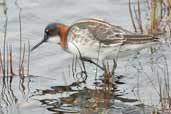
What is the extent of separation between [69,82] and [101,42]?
0.70 m

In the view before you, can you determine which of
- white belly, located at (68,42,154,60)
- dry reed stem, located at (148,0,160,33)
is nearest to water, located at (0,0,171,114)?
white belly, located at (68,42,154,60)

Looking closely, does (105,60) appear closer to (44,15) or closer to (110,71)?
(110,71)

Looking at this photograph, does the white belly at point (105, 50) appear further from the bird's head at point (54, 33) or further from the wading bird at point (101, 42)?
the bird's head at point (54, 33)

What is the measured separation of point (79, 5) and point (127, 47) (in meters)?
2.88

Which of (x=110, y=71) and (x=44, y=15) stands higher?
(x=44, y=15)

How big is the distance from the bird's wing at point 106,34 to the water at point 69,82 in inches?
17.6

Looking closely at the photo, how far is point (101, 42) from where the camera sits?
9633 mm

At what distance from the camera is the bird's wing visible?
9578mm

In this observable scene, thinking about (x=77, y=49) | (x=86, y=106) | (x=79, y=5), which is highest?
(x=79, y=5)

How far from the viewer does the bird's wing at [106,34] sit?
377 inches

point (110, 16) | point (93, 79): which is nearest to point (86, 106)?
point (93, 79)

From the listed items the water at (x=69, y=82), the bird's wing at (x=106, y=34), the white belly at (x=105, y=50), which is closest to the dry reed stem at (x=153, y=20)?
the water at (x=69, y=82)

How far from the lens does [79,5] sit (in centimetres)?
1229

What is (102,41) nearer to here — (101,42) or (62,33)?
(101,42)
